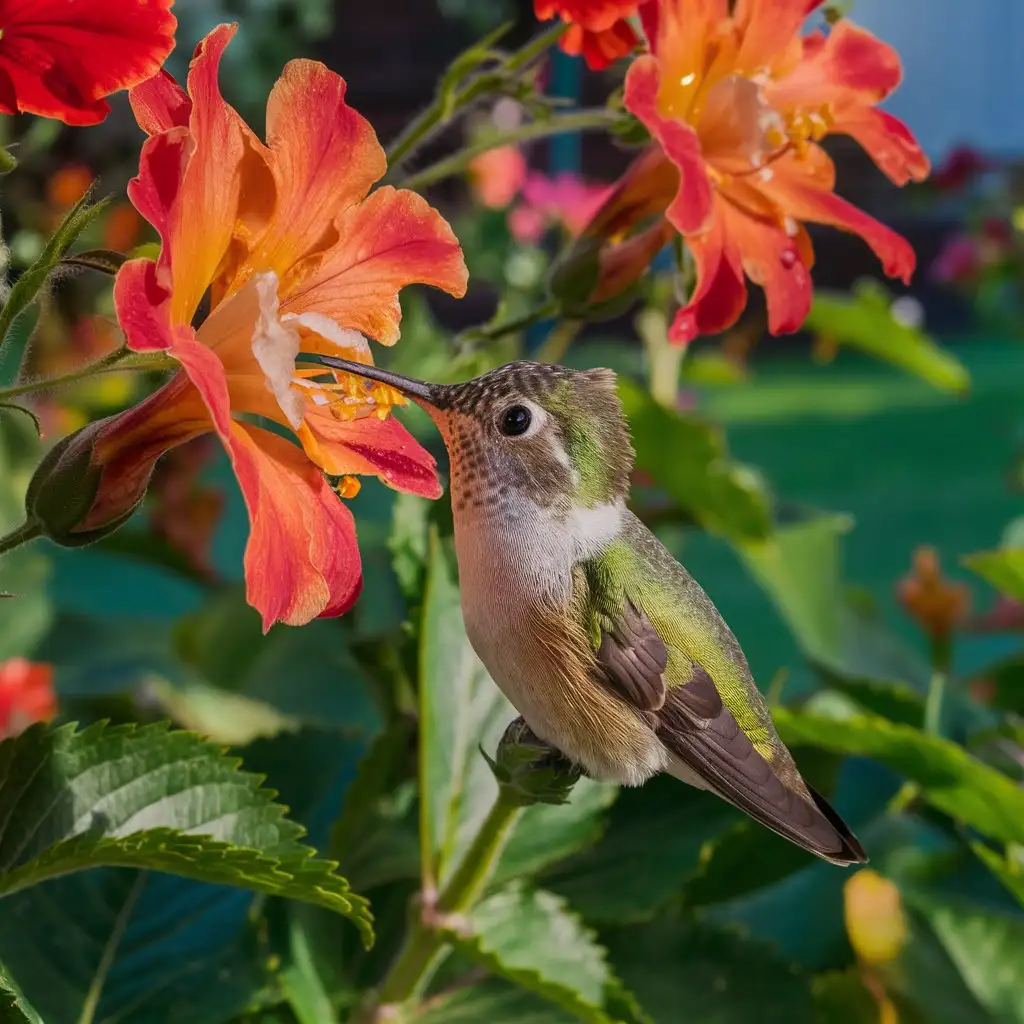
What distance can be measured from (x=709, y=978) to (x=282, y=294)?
53 centimetres

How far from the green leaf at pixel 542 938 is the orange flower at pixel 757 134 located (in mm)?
334

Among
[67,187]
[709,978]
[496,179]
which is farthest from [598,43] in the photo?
[496,179]

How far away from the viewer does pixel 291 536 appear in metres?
0.45

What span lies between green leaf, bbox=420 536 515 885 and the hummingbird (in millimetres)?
214

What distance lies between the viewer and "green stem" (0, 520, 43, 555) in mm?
469

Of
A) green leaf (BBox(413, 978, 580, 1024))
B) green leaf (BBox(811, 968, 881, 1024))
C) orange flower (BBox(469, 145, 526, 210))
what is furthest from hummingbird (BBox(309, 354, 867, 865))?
orange flower (BBox(469, 145, 526, 210))

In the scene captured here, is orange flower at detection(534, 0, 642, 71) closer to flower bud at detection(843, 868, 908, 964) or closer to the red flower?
the red flower

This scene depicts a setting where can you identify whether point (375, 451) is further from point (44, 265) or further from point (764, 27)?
point (764, 27)

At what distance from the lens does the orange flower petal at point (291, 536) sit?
420 millimetres

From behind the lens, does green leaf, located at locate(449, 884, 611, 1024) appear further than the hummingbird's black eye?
Yes

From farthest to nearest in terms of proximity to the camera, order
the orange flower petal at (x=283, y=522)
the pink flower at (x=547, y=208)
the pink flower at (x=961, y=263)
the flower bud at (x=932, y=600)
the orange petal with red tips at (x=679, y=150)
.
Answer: the pink flower at (x=961, y=263) < the pink flower at (x=547, y=208) < the flower bud at (x=932, y=600) < the orange petal with red tips at (x=679, y=150) < the orange flower petal at (x=283, y=522)

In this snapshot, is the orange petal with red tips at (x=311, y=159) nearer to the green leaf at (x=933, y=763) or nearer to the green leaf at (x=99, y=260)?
the green leaf at (x=99, y=260)

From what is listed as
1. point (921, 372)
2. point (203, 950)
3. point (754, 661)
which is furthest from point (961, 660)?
point (203, 950)

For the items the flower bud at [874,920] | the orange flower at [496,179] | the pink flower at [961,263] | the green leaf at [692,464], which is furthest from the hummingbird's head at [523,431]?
the pink flower at [961,263]
